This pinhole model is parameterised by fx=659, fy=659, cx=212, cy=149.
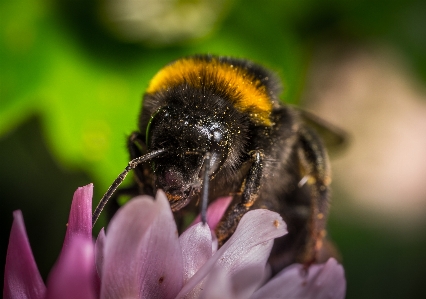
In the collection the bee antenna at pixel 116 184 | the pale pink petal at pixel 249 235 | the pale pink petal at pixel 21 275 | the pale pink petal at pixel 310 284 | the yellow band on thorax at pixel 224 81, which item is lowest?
the pale pink petal at pixel 310 284

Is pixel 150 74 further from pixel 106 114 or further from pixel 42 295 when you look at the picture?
pixel 42 295

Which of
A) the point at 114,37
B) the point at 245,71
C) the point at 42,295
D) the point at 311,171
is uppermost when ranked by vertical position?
the point at 114,37

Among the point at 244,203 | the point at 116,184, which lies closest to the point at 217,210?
the point at 244,203

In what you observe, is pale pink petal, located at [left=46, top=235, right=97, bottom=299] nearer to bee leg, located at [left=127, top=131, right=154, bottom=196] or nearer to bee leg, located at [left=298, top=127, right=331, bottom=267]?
bee leg, located at [left=127, top=131, right=154, bottom=196]

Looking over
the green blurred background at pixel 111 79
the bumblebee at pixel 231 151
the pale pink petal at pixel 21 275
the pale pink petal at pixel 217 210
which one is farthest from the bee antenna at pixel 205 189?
the green blurred background at pixel 111 79

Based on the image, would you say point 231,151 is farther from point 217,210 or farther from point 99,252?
point 99,252

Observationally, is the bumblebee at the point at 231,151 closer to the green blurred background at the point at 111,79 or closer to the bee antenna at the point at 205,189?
the bee antenna at the point at 205,189

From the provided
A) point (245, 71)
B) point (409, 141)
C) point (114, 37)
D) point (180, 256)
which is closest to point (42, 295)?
point (180, 256)
